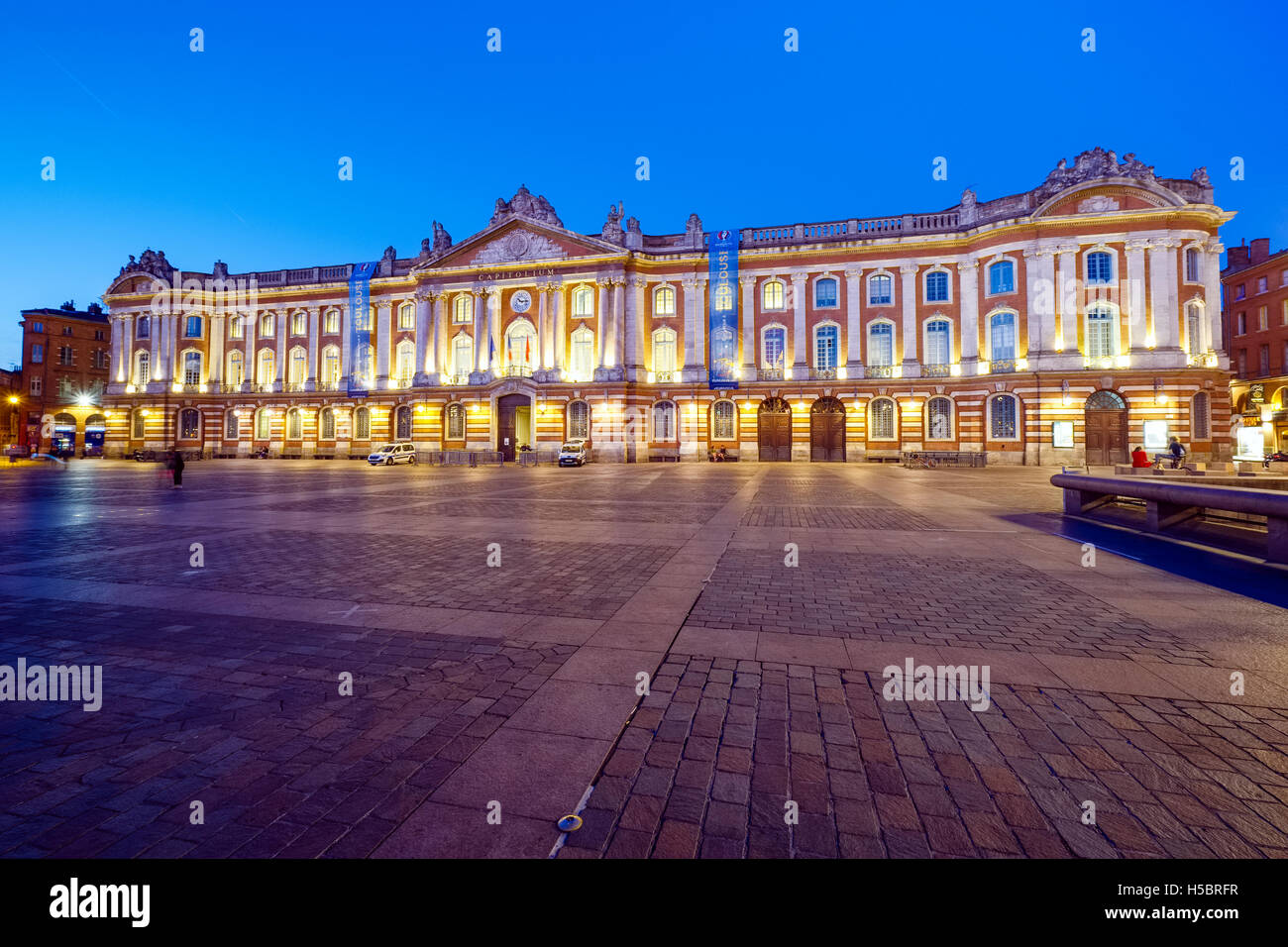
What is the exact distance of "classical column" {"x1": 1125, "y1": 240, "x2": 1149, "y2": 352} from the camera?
32.8 meters

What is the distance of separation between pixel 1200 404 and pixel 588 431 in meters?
35.2

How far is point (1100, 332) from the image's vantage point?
33.6 metres

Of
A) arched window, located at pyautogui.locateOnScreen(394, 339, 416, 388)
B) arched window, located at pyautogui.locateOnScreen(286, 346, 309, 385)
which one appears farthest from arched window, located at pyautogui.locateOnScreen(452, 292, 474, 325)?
arched window, located at pyautogui.locateOnScreen(286, 346, 309, 385)

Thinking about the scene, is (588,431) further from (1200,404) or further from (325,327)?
(1200,404)

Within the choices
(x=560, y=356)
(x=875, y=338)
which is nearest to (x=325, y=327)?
(x=560, y=356)

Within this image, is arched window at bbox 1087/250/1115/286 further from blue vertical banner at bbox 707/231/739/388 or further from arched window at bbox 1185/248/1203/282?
blue vertical banner at bbox 707/231/739/388

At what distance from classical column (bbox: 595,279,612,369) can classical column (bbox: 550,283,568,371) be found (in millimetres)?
2335

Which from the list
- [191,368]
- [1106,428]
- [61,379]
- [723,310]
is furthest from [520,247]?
[61,379]

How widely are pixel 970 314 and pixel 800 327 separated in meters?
10.0

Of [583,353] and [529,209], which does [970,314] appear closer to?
[583,353]

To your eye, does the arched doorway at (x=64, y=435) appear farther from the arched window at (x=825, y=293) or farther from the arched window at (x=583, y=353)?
the arched window at (x=825, y=293)

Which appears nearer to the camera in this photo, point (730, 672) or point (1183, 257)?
point (730, 672)
